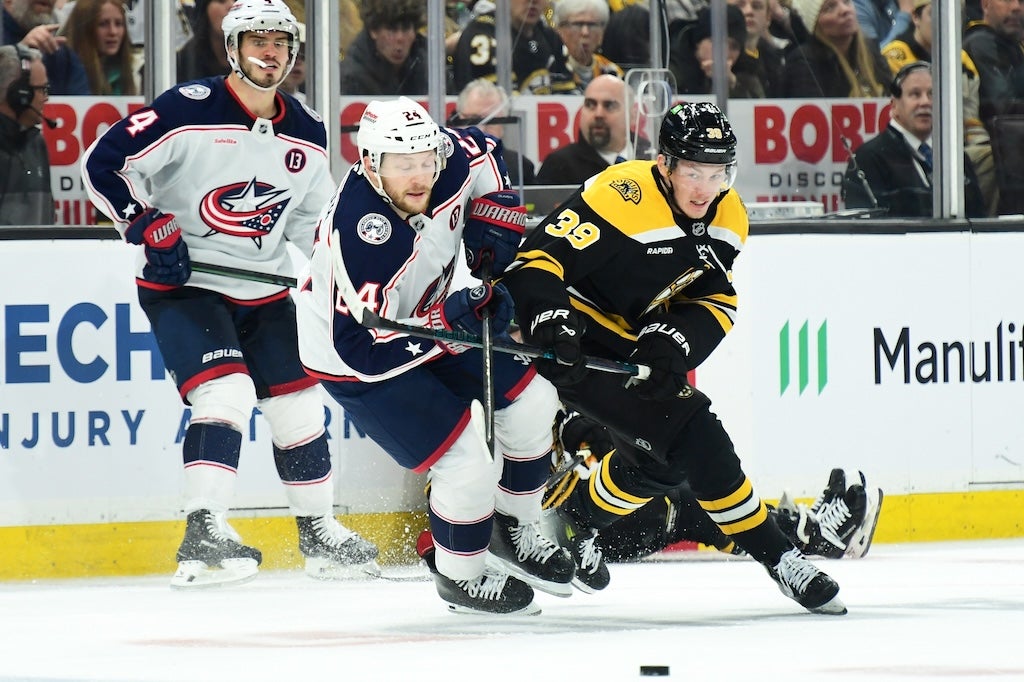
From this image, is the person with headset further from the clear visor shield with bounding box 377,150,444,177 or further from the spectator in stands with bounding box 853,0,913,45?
the spectator in stands with bounding box 853,0,913,45

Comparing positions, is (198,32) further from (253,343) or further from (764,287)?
(764,287)

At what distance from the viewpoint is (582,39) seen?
5.79m

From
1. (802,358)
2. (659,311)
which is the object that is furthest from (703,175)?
(802,358)

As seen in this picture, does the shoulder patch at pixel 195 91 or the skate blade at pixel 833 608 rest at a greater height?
the shoulder patch at pixel 195 91

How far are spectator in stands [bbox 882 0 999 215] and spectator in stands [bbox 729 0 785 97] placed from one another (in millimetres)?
364

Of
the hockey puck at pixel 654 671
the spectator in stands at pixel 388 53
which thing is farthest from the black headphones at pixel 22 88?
the hockey puck at pixel 654 671

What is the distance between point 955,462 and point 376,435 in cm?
228

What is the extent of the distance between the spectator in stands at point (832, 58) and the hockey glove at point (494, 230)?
2155 mm

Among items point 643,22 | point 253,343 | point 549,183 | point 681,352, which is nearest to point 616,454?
point 681,352

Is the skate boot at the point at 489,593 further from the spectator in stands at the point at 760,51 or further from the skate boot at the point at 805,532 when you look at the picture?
the spectator in stands at the point at 760,51

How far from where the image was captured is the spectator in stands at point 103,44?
5.05m

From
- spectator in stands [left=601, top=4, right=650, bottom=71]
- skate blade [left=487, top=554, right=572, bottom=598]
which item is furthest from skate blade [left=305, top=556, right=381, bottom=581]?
spectator in stands [left=601, top=4, right=650, bottom=71]

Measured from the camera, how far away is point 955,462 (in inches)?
221

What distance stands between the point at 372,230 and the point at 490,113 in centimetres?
187
